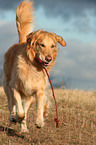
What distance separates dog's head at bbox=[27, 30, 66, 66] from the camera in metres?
4.56

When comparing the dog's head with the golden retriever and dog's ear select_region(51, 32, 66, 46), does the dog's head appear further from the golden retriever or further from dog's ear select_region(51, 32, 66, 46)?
dog's ear select_region(51, 32, 66, 46)

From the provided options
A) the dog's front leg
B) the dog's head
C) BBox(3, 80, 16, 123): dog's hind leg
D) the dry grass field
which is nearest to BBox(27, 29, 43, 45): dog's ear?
the dog's head

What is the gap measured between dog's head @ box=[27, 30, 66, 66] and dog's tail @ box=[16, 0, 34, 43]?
1579 millimetres

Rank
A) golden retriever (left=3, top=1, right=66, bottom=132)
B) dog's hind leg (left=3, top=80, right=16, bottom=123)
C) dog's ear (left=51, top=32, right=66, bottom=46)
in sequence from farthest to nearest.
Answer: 1. dog's hind leg (left=3, top=80, right=16, bottom=123)
2. dog's ear (left=51, top=32, right=66, bottom=46)
3. golden retriever (left=3, top=1, right=66, bottom=132)

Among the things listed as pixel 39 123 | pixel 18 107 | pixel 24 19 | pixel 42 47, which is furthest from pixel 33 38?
pixel 24 19

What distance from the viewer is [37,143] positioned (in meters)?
5.05

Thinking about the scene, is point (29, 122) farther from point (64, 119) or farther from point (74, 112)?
point (74, 112)

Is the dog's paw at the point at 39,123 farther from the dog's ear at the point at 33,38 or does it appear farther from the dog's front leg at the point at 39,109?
the dog's ear at the point at 33,38

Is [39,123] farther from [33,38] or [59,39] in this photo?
[59,39]

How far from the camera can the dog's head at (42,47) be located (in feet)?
15.0

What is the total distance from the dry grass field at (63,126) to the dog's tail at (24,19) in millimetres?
2218

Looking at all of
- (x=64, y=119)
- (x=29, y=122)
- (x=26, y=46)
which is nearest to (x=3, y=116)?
(x=29, y=122)

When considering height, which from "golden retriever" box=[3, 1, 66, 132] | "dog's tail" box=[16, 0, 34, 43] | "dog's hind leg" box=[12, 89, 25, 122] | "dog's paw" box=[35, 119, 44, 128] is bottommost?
"dog's paw" box=[35, 119, 44, 128]

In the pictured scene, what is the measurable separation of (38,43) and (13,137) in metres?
2.16
